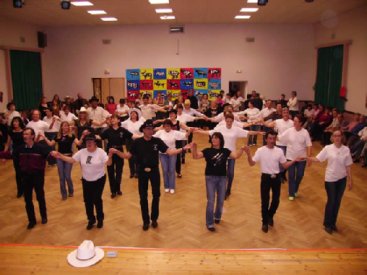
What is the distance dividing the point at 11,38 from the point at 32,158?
10747mm

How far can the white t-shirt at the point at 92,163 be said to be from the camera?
5.37 metres

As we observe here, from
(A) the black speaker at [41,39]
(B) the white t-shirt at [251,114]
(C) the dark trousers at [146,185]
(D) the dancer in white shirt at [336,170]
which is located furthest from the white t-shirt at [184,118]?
(A) the black speaker at [41,39]

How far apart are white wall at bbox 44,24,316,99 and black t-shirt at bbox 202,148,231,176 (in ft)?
39.2

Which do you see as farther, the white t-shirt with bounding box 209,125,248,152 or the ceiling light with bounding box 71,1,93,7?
the ceiling light with bounding box 71,1,93,7

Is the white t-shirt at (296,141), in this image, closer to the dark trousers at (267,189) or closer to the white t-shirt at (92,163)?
the dark trousers at (267,189)

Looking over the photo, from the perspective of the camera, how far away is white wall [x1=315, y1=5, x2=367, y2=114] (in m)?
11.7

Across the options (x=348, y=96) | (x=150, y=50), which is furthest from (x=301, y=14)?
(x=150, y=50)

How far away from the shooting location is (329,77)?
48.0 ft

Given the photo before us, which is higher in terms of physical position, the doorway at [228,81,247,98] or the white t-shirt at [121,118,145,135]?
the doorway at [228,81,247,98]

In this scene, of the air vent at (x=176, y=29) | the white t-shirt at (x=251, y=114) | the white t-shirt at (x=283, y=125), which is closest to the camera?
the white t-shirt at (x=283, y=125)

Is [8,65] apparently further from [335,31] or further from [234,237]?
[335,31]

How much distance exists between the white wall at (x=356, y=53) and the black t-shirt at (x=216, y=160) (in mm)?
8431

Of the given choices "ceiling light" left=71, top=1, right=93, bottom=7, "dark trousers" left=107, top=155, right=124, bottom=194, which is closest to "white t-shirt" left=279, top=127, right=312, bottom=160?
"dark trousers" left=107, top=155, right=124, bottom=194

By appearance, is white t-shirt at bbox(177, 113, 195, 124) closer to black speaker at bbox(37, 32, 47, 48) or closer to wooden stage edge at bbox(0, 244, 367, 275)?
wooden stage edge at bbox(0, 244, 367, 275)
